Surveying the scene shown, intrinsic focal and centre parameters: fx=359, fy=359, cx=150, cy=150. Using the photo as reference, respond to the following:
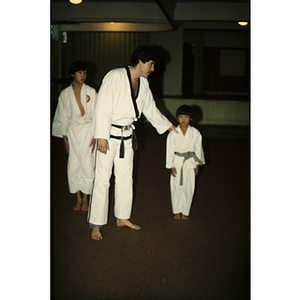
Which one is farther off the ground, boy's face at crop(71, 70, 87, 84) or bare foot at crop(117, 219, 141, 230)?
boy's face at crop(71, 70, 87, 84)

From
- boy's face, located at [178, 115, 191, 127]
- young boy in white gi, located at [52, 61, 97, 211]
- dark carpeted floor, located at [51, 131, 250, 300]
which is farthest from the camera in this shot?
boy's face, located at [178, 115, 191, 127]

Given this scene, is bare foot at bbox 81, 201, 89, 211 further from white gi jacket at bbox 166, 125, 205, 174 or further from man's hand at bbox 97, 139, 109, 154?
white gi jacket at bbox 166, 125, 205, 174

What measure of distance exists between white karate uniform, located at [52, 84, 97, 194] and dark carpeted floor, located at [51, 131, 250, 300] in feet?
0.22

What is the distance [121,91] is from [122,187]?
0.60 metres

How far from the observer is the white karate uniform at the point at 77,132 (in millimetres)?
2111

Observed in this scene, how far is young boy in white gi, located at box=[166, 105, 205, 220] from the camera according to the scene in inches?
87.4

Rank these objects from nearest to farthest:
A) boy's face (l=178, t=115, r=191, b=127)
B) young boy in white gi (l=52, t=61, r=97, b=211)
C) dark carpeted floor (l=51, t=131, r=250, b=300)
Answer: dark carpeted floor (l=51, t=131, r=250, b=300) < young boy in white gi (l=52, t=61, r=97, b=211) < boy's face (l=178, t=115, r=191, b=127)

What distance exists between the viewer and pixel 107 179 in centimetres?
224

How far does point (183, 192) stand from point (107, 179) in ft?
1.67

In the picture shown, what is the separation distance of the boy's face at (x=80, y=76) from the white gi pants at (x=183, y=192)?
0.81 m

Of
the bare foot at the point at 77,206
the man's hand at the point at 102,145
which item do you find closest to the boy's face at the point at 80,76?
the man's hand at the point at 102,145

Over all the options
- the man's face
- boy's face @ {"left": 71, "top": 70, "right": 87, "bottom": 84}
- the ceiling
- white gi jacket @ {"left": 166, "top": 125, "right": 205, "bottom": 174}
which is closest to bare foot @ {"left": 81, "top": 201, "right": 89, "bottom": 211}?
white gi jacket @ {"left": 166, "top": 125, "right": 205, "bottom": 174}

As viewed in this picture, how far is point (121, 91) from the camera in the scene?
7.14ft

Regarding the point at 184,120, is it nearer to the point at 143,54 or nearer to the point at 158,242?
the point at 143,54
